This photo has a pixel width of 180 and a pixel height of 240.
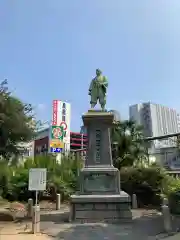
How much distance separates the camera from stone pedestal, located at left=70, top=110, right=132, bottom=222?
1151 centimetres

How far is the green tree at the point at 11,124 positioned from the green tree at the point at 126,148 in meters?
11.9

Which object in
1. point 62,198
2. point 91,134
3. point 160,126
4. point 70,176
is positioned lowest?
point 62,198

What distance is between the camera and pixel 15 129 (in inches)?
506

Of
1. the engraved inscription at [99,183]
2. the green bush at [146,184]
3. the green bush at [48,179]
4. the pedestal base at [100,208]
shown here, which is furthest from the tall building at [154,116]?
the pedestal base at [100,208]

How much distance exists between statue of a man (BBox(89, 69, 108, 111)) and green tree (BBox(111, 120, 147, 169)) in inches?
431

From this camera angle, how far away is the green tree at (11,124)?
12.6 meters

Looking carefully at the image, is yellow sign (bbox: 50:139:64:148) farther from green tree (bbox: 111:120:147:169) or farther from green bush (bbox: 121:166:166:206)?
green bush (bbox: 121:166:166:206)

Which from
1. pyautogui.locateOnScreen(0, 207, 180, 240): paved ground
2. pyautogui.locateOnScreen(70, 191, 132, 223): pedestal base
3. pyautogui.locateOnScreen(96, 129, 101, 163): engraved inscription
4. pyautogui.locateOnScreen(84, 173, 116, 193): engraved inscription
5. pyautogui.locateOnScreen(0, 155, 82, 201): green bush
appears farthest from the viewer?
pyautogui.locateOnScreen(0, 155, 82, 201): green bush

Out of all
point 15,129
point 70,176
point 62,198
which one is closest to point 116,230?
point 15,129

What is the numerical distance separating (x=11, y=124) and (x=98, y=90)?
440 cm

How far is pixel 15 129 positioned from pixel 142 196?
973 centimetres

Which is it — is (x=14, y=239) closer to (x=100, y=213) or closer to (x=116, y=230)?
(x=116, y=230)

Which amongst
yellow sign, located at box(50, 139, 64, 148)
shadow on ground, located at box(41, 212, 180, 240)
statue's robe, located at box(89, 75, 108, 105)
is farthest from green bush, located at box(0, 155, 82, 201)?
yellow sign, located at box(50, 139, 64, 148)

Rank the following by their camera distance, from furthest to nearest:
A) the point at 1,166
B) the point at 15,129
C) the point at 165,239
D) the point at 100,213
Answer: the point at 1,166, the point at 15,129, the point at 100,213, the point at 165,239
